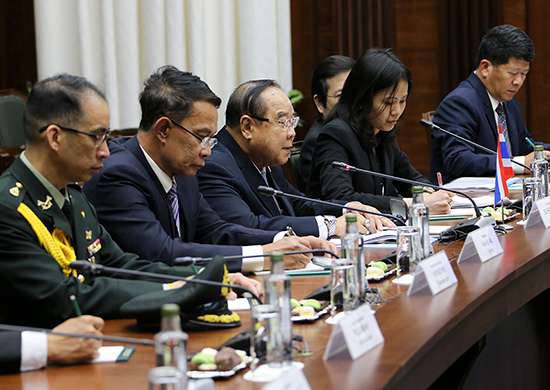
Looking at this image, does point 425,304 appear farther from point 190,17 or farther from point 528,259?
point 190,17

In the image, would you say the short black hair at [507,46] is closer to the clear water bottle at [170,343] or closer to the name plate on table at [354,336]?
the name plate on table at [354,336]

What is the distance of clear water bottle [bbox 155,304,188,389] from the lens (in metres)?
1.76

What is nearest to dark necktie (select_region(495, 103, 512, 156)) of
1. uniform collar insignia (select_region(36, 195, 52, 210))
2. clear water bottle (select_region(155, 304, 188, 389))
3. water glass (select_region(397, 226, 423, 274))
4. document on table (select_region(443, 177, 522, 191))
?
document on table (select_region(443, 177, 522, 191))

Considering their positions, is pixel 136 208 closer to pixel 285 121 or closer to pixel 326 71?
pixel 285 121

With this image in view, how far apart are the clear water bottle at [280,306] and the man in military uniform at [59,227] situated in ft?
1.26

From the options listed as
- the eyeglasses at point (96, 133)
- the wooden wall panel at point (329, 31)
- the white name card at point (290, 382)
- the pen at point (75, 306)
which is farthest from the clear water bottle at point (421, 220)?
the wooden wall panel at point (329, 31)

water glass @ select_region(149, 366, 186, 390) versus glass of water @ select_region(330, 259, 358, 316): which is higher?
water glass @ select_region(149, 366, 186, 390)

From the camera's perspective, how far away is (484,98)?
6055 millimetres

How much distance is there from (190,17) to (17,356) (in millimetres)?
4251

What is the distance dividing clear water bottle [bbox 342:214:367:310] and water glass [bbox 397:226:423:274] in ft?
1.53

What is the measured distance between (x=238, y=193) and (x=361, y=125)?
945 millimetres

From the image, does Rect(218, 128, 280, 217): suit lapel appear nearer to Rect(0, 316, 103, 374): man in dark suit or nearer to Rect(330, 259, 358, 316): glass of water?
Rect(330, 259, 358, 316): glass of water

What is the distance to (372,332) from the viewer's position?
233cm

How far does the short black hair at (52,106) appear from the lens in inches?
112
